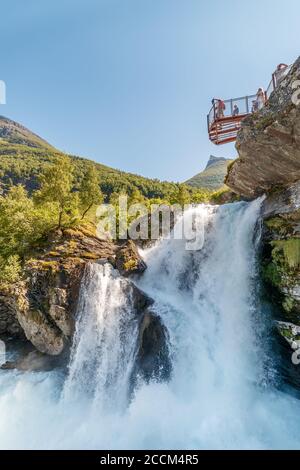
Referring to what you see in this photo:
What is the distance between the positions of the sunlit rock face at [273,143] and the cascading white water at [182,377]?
219cm

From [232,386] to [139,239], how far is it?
49.7 feet

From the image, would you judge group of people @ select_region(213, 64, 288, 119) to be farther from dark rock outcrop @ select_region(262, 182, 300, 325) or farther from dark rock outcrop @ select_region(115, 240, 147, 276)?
dark rock outcrop @ select_region(115, 240, 147, 276)

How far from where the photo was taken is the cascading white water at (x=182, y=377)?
1248cm

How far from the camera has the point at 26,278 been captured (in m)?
19.2

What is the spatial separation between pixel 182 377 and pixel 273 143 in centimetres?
1217

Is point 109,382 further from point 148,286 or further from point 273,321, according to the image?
point 273,321

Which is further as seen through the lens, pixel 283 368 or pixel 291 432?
pixel 283 368

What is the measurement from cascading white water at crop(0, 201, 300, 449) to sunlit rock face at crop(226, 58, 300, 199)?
2.19 m

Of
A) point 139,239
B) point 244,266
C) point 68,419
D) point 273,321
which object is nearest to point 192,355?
point 273,321

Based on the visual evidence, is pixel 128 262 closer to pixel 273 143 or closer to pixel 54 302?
pixel 54 302

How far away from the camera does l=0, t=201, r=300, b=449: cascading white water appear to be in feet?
40.9

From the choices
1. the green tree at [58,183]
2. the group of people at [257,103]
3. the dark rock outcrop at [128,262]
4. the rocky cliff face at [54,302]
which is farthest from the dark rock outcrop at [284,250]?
the green tree at [58,183]

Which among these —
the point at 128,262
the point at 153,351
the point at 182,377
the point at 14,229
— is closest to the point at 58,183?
the point at 14,229

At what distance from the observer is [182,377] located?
576 inches
